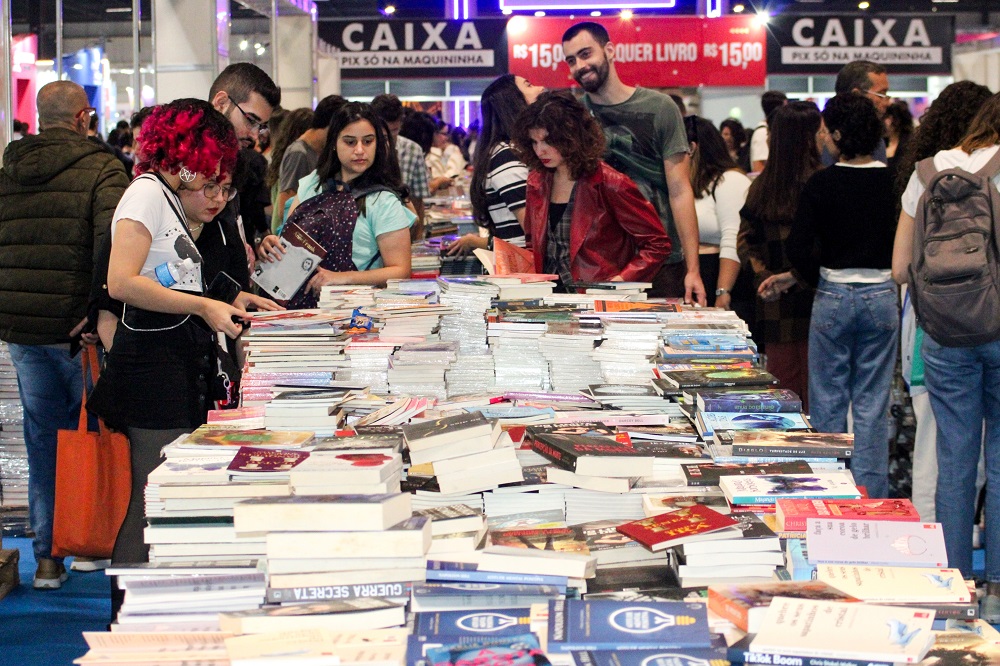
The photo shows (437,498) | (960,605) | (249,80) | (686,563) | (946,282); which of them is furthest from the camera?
(249,80)

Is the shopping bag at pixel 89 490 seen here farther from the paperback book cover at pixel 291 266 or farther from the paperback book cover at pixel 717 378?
the paperback book cover at pixel 717 378

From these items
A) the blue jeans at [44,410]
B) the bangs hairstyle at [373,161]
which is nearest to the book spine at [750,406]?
the bangs hairstyle at [373,161]

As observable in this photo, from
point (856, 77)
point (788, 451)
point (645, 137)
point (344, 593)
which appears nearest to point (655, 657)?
point (344, 593)

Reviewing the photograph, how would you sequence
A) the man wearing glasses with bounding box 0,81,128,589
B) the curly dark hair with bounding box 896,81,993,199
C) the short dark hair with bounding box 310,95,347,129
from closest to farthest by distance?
the curly dark hair with bounding box 896,81,993,199 → the man wearing glasses with bounding box 0,81,128,589 → the short dark hair with bounding box 310,95,347,129

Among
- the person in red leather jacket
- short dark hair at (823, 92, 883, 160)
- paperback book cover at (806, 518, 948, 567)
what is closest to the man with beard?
the person in red leather jacket

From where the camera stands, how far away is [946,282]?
11.3 ft

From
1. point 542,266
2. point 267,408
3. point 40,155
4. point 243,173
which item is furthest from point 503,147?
point 267,408

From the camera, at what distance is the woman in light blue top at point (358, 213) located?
421cm

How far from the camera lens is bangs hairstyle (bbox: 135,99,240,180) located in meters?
2.98

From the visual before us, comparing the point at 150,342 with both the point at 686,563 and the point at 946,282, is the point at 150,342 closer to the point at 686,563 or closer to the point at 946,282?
the point at 686,563

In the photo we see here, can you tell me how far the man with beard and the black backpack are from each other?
1071 millimetres

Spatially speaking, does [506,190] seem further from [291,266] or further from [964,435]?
[964,435]

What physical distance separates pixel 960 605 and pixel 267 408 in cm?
151

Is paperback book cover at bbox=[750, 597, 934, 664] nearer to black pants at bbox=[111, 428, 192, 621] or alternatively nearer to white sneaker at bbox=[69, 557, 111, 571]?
black pants at bbox=[111, 428, 192, 621]
